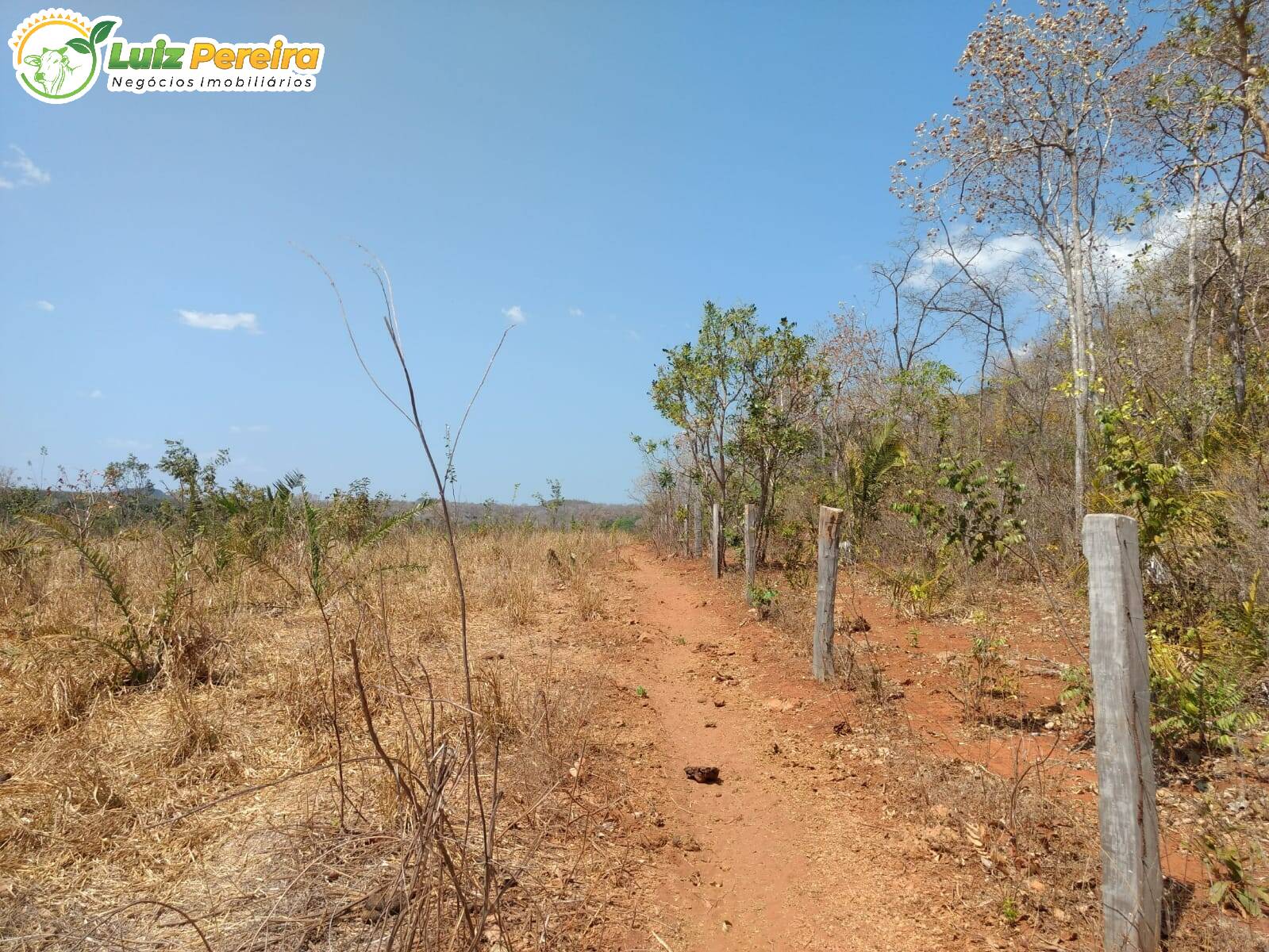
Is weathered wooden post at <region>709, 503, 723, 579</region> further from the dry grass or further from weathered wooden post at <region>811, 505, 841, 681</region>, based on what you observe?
the dry grass

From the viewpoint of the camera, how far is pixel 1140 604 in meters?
2.69

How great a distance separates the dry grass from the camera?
2.49 metres

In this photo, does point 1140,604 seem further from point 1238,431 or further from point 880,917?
point 1238,431

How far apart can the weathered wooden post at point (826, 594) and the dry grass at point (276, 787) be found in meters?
2.14

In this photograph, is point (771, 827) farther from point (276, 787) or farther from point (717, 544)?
point (717, 544)

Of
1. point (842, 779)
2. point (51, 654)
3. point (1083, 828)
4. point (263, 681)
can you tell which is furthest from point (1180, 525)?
point (51, 654)

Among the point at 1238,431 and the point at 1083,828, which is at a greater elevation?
the point at 1238,431

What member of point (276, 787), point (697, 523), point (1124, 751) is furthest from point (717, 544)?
point (1124, 751)

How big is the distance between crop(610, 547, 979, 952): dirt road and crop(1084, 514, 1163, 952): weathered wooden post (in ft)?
2.15

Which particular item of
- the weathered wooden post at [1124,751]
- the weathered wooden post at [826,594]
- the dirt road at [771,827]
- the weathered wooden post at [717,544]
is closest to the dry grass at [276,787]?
the dirt road at [771,827]

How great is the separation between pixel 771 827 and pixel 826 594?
8.86 feet

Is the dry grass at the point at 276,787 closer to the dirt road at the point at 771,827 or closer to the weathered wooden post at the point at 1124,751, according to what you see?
the dirt road at the point at 771,827

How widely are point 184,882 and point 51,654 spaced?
2.90 metres

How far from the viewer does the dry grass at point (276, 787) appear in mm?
2492
